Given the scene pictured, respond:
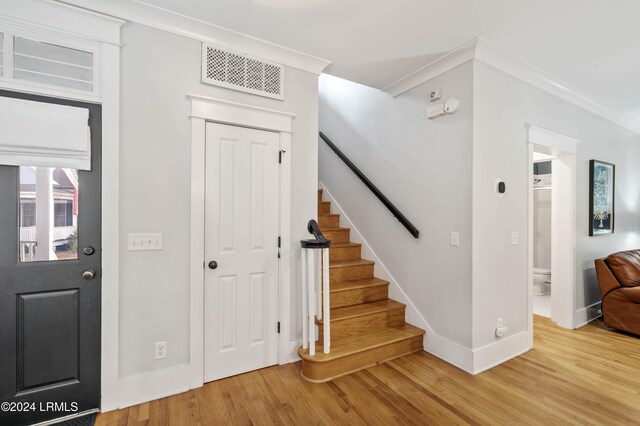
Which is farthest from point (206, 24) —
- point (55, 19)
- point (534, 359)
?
point (534, 359)

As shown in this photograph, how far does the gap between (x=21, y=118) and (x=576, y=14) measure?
366cm

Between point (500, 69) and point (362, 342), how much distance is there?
2746mm

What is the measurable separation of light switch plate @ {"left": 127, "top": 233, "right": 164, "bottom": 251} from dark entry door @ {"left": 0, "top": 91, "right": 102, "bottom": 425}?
0.18 m

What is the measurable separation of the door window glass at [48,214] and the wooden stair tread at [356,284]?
2078mm

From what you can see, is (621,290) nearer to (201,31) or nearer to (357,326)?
(357,326)

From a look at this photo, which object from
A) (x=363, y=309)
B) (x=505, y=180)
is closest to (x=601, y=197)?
(x=505, y=180)

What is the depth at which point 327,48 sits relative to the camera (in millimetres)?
2346

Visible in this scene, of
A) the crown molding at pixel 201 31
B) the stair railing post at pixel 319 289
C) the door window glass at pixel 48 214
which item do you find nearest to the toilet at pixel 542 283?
the stair railing post at pixel 319 289

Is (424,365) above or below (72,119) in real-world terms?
below

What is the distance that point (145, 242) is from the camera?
6.36 ft

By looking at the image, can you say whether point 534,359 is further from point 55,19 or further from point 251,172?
point 55,19

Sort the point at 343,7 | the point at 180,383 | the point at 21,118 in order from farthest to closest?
1. the point at 180,383
2. the point at 343,7
3. the point at 21,118

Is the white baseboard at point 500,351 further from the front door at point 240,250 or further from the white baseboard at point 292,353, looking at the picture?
the front door at point 240,250

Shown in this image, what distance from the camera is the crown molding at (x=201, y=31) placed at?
6.00 ft
